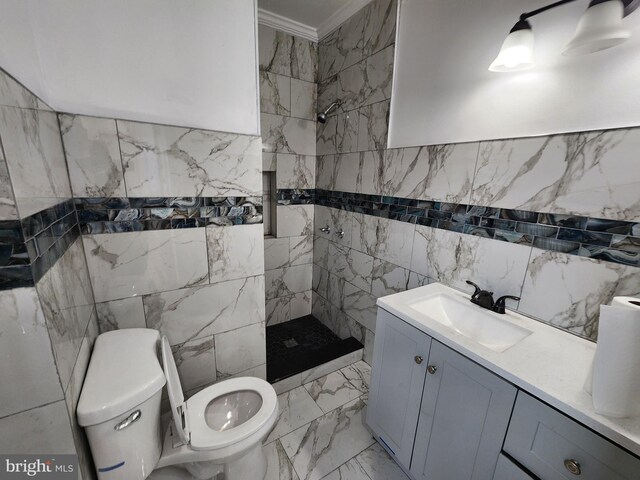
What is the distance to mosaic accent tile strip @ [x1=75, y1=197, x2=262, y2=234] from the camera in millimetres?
1126

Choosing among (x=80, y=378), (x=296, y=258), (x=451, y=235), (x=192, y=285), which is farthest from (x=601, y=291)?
(x=296, y=258)

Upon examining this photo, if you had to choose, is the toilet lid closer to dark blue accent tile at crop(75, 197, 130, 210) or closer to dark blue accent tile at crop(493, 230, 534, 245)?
dark blue accent tile at crop(75, 197, 130, 210)

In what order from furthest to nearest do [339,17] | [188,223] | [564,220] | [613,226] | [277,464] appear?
[339,17], [277,464], [188,223], [564,220], [613,226]

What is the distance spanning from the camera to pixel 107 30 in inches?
40.7

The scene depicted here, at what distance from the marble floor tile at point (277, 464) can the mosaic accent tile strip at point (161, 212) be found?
52.6 inches

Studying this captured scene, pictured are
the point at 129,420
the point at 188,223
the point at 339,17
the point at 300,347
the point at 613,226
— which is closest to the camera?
the point at 129,420

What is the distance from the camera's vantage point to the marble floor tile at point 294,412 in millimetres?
1653

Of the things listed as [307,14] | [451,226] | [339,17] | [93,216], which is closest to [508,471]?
[451,226]

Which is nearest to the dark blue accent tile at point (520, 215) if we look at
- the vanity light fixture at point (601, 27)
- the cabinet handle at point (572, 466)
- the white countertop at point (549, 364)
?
the white countertop at point (549, 364)

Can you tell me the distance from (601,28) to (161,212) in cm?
179

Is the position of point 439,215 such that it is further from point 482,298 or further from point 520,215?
point 482,298

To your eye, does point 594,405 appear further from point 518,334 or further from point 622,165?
point 622,165

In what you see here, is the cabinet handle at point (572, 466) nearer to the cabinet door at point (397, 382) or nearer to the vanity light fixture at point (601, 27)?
the cabinet door at point (397, 382)

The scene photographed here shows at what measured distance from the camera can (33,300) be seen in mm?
625
